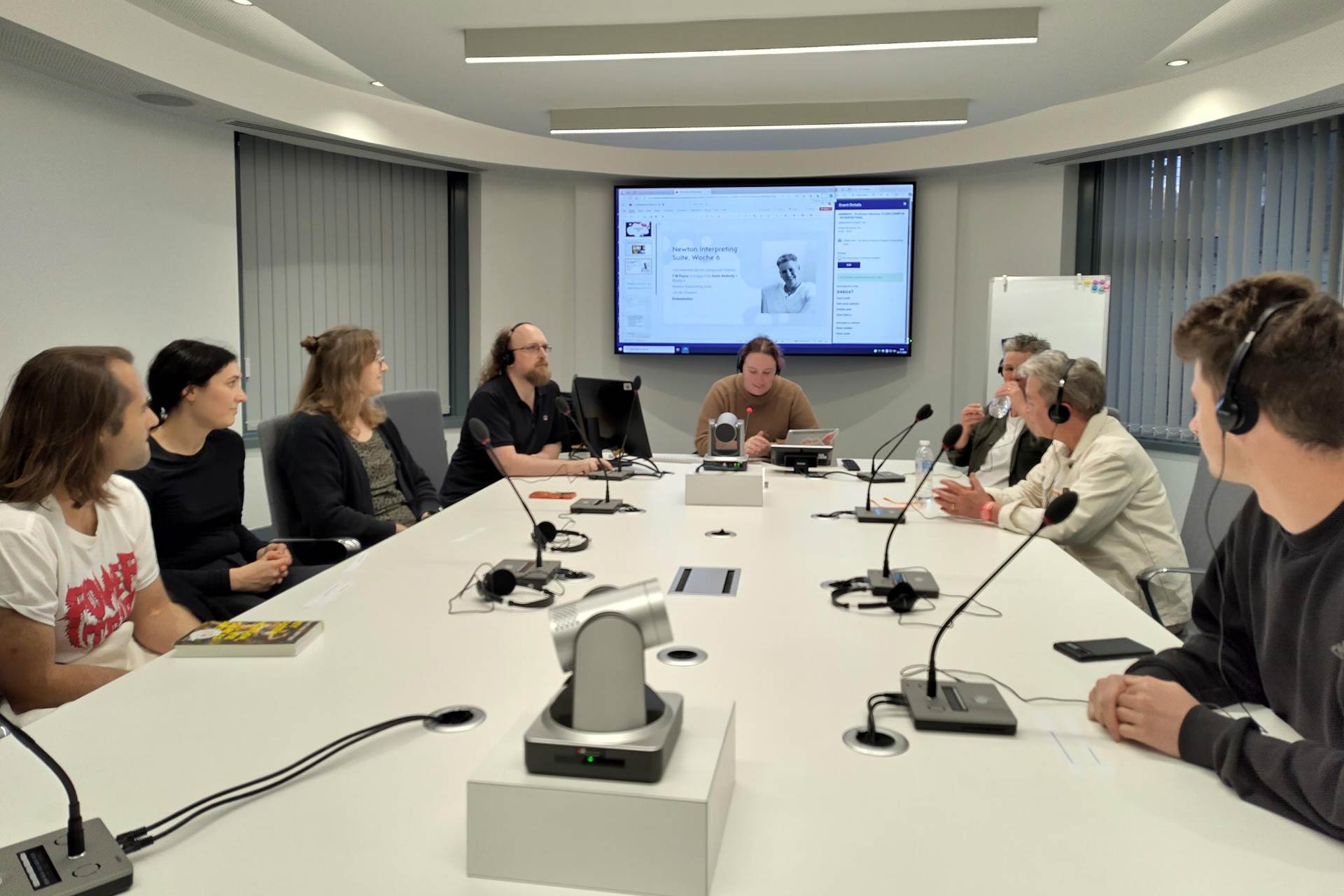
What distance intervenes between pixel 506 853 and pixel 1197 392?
112 cm

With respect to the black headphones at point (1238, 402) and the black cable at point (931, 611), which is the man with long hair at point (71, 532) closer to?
the black cable at point (931, 611)

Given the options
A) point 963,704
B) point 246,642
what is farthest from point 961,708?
point 246,642

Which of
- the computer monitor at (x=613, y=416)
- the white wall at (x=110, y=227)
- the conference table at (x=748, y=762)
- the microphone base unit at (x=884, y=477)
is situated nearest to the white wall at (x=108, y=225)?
the white wall at (x=110, y=227)

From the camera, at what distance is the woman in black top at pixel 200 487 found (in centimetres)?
242

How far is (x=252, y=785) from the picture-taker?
1094mm

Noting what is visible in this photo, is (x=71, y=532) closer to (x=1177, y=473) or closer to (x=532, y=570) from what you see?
(x=532, y=570)

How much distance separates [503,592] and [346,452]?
136 cm

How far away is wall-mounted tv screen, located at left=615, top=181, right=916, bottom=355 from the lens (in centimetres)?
612

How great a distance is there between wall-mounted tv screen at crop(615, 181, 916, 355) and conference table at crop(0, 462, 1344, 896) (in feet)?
14.2

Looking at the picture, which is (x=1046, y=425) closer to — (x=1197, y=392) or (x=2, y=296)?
(x=1197, y=392)

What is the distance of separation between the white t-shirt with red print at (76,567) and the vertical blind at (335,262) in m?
3.29

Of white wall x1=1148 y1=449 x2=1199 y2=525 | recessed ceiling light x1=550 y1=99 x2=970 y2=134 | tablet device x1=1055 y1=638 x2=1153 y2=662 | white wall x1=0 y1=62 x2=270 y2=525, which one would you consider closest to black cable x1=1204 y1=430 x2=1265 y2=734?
tablet device x1=1055 y1=638 x2=1153 y2=662

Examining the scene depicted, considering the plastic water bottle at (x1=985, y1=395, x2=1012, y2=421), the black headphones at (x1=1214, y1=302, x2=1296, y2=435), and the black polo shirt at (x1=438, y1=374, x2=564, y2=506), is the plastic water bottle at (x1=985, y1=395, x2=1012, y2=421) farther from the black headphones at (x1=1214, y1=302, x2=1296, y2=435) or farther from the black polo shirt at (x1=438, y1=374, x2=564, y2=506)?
the black headphones at (x1=1214, y1=302, x2=1296, y2=435)

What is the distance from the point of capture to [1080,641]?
5.31 feet
